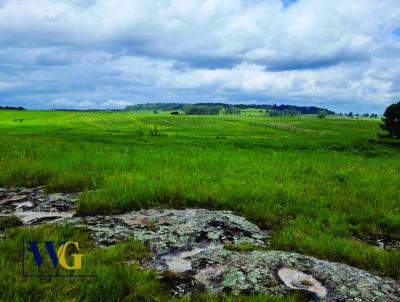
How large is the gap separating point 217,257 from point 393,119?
201ft

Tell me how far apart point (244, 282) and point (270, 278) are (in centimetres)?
41

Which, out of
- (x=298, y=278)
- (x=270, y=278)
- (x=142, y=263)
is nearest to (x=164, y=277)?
(x=142, y=263)

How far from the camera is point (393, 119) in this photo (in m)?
60.2

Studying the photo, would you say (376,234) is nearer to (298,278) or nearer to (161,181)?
(298,278)

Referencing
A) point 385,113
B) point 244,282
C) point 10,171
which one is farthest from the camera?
point 385,113

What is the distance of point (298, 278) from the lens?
5672 mm

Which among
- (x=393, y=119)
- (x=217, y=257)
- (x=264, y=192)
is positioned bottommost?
(x=264, y=192)

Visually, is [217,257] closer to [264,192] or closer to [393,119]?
[264,192]

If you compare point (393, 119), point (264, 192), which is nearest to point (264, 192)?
point (264, 192)

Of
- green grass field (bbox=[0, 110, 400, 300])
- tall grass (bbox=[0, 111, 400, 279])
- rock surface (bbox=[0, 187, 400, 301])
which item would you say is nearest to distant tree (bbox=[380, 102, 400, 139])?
green grass field (bbox=[0, 110, 400, 300])

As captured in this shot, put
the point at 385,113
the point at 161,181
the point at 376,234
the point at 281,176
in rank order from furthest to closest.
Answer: the point at 385,113 < the point at 281,176 < the point at 161,181 < the point at 376,234

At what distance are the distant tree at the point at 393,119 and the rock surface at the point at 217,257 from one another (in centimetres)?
5621

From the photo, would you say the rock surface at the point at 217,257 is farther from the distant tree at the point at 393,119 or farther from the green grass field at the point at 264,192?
→ the distant tree at the point at 393,119

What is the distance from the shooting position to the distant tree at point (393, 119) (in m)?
58.1
